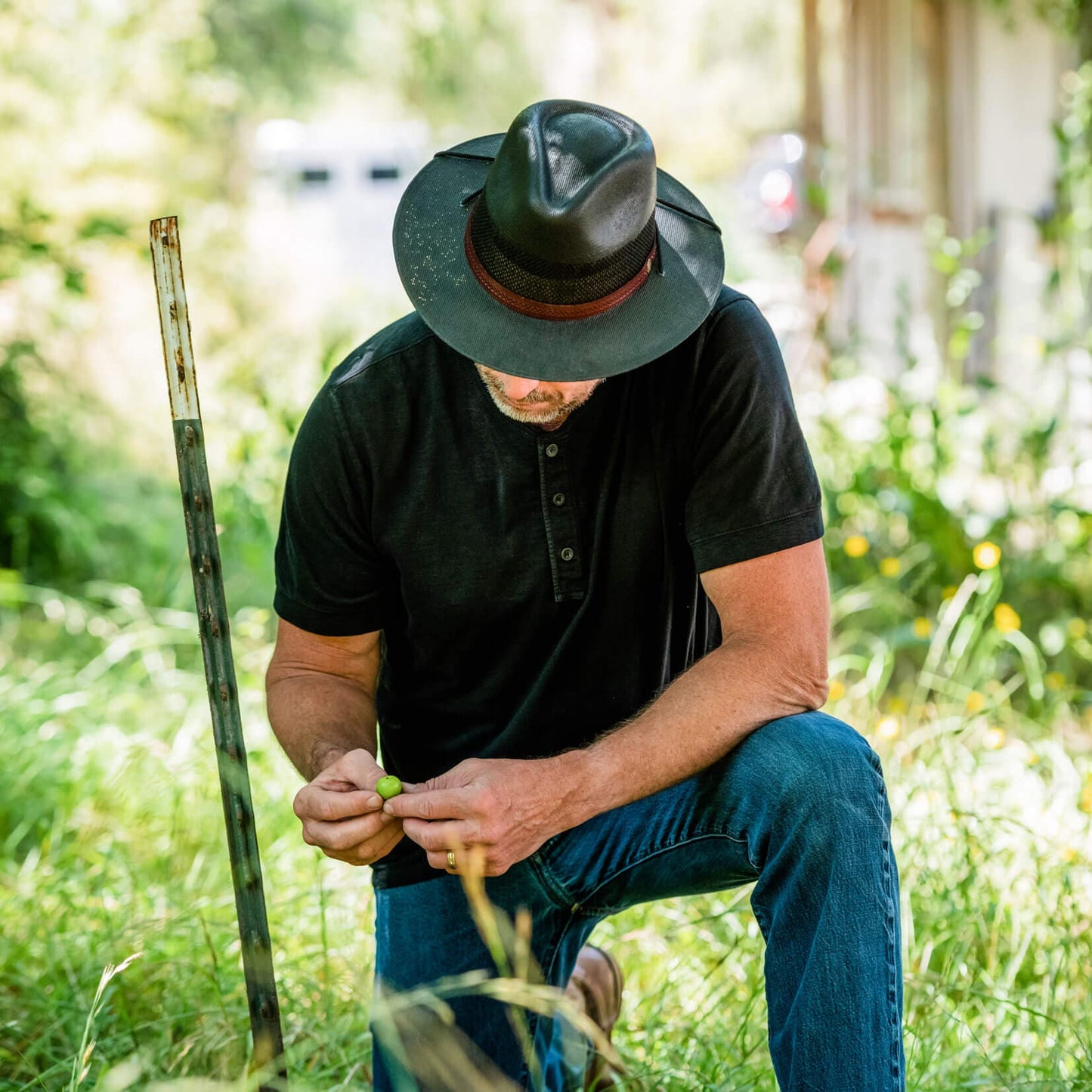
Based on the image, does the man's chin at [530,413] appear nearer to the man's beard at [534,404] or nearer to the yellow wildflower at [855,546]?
the man's beard at [534,404]

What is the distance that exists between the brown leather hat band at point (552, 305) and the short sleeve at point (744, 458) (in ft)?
0.73

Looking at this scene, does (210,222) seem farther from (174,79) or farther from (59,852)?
(59,852)

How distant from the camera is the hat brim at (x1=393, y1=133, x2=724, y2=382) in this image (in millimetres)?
1810

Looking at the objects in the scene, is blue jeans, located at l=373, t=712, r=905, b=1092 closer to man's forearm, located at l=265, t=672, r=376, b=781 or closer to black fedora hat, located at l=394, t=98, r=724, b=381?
man's forearm, located at l=265, t=672, r=376, b=781

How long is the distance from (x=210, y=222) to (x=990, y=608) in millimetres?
10086

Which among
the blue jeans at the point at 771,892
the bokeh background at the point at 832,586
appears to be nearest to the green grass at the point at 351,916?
the bokeh background at the point at 832,586

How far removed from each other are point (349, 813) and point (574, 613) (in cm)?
50

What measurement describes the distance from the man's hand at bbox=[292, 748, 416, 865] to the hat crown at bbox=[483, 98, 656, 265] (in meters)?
0.73

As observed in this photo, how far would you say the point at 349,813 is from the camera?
1811mm

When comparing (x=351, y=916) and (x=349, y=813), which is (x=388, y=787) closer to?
(x=349, y=813)

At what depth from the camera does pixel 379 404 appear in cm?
211

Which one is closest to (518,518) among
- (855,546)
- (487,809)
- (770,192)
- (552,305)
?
(552,305)

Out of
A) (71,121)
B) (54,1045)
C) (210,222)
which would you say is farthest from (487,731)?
(210,222)

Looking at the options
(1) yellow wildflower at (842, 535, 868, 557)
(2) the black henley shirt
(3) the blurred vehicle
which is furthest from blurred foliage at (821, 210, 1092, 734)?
(3) the blurred vehicle
